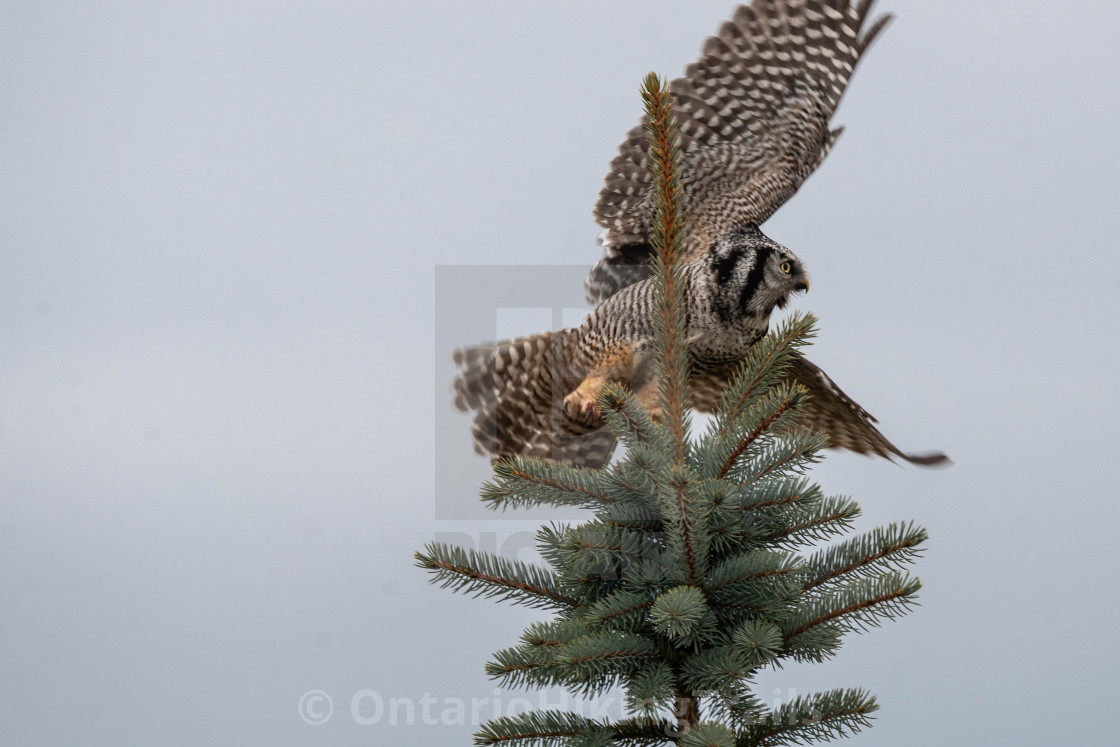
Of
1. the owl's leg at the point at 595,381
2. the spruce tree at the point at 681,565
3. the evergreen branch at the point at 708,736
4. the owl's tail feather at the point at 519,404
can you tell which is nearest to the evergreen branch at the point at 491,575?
the spruce tree at the point at 681,565

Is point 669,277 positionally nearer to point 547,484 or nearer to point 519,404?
point 547,484

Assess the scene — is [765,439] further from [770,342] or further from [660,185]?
[660,185]

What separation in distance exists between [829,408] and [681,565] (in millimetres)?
1591

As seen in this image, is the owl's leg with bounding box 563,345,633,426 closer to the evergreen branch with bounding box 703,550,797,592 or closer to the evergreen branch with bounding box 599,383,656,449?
the evergreen branch with bounding box 599,383,656,449

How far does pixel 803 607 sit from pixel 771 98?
205 cm

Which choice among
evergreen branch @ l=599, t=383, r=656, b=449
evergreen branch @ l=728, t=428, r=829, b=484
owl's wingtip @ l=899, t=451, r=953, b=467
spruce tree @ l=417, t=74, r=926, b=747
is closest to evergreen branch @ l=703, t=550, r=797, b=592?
spruce tree @ l=417, t=74, r=926, b=747

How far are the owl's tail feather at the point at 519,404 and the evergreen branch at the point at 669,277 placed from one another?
5.24 feet

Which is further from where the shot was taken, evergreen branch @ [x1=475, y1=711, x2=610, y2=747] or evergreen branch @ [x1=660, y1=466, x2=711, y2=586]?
evergreen branch @ [x1=475, y1=711, x2=610, y2=747]

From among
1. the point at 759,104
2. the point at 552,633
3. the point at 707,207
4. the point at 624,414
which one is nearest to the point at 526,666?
the point at 552,633

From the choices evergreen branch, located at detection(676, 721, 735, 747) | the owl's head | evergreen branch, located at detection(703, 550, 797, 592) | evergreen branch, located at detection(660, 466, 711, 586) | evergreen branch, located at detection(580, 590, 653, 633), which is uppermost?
the owl's head

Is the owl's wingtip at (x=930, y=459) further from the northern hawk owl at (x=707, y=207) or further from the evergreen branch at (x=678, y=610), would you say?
the evergreen branch at (x=678, y=610)

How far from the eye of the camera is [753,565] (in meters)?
1.67

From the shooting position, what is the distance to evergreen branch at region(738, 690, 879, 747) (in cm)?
175

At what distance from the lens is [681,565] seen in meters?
1.72
